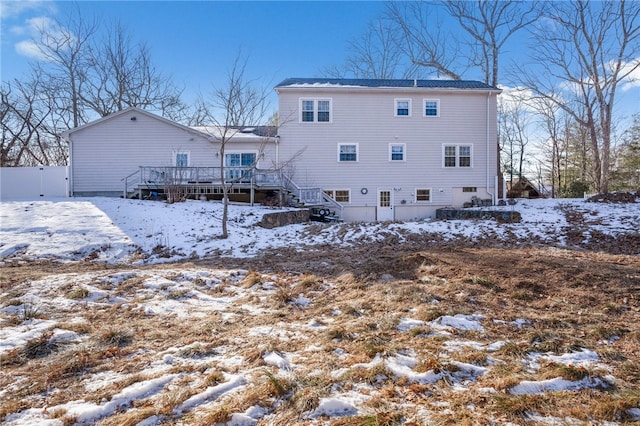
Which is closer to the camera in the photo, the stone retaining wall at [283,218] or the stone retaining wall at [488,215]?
the stone retaining wall at [283,218]

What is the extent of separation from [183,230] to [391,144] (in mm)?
11968

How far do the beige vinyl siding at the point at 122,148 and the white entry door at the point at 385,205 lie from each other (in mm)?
6358

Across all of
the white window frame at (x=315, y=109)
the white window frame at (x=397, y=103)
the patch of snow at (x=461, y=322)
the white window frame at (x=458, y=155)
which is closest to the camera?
the patch of snow at (x=461, y=322)

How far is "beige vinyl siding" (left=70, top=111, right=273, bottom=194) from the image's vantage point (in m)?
17.1

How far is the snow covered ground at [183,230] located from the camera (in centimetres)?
880

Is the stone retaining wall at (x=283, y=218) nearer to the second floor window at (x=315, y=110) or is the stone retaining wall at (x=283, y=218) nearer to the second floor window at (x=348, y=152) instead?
the second floor window at (x=348, y=152)

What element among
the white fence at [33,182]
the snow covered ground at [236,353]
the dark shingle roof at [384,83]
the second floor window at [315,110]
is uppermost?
the dark shingle roof at [384,83]

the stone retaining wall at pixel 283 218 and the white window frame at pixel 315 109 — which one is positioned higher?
the white window frame at pixel 315 109

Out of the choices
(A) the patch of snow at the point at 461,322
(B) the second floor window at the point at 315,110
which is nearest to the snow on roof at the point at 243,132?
(B) the second floor window at the point at 315,110

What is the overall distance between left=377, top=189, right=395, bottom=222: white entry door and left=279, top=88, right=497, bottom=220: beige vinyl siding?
271 mm

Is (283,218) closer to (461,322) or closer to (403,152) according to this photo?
(403,152)

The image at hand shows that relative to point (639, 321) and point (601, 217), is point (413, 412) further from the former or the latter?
point (601, 217)

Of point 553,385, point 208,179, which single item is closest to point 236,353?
point 553,385

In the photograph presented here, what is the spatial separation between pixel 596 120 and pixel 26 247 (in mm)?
27104
